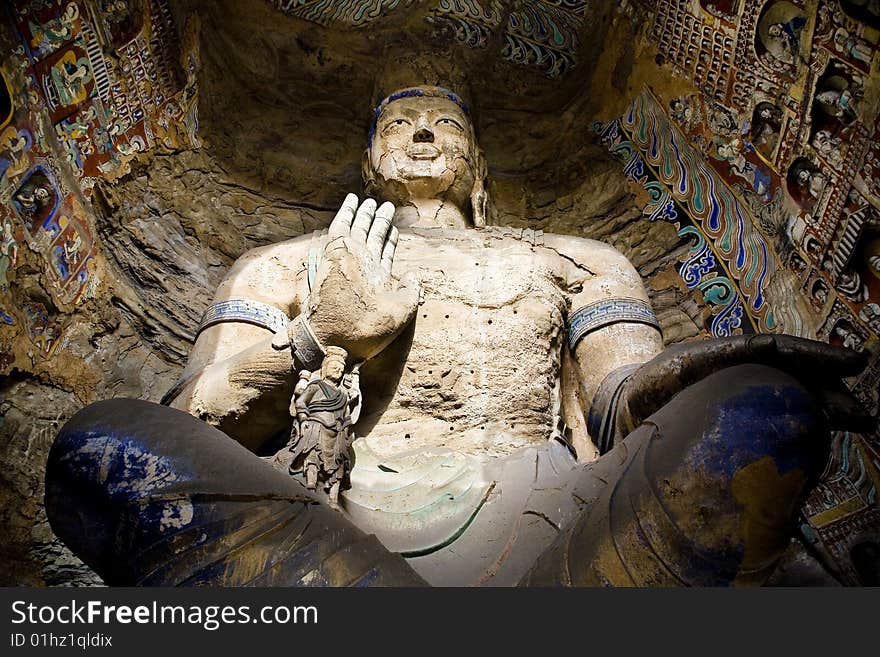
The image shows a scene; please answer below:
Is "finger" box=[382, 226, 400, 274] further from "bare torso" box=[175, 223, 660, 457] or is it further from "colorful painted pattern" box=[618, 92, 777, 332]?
"colorful painted pattern" box=[618, 92, 777, 332]

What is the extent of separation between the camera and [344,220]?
3748 mm

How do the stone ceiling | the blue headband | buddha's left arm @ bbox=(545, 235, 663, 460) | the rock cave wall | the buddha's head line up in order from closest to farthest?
buddha's left arm @ bbox=(545, 235, 663, 460), the rock cave wall, the buddha's head, the blue headband, the stone ceiling

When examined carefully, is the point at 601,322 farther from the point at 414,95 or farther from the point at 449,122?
the point at 414,95

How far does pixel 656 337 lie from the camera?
→ 12.2 feet

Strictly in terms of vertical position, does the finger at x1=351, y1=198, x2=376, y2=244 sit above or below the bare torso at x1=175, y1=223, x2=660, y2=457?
above

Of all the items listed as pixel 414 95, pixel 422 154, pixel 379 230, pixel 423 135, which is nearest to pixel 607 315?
pixel 379 230

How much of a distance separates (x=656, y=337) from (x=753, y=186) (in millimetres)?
1182

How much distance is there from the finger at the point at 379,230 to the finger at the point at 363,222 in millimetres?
22

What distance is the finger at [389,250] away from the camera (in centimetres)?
379

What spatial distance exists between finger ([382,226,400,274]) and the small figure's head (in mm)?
548

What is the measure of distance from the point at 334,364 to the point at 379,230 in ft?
2.54

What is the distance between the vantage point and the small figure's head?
320 centimetres

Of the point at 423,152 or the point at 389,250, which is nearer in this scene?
the point at 389,250

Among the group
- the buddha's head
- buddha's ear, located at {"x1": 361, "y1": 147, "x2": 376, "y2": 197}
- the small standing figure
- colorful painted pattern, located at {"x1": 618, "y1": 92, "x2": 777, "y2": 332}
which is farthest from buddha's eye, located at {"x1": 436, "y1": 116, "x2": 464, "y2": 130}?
the small standing figure
